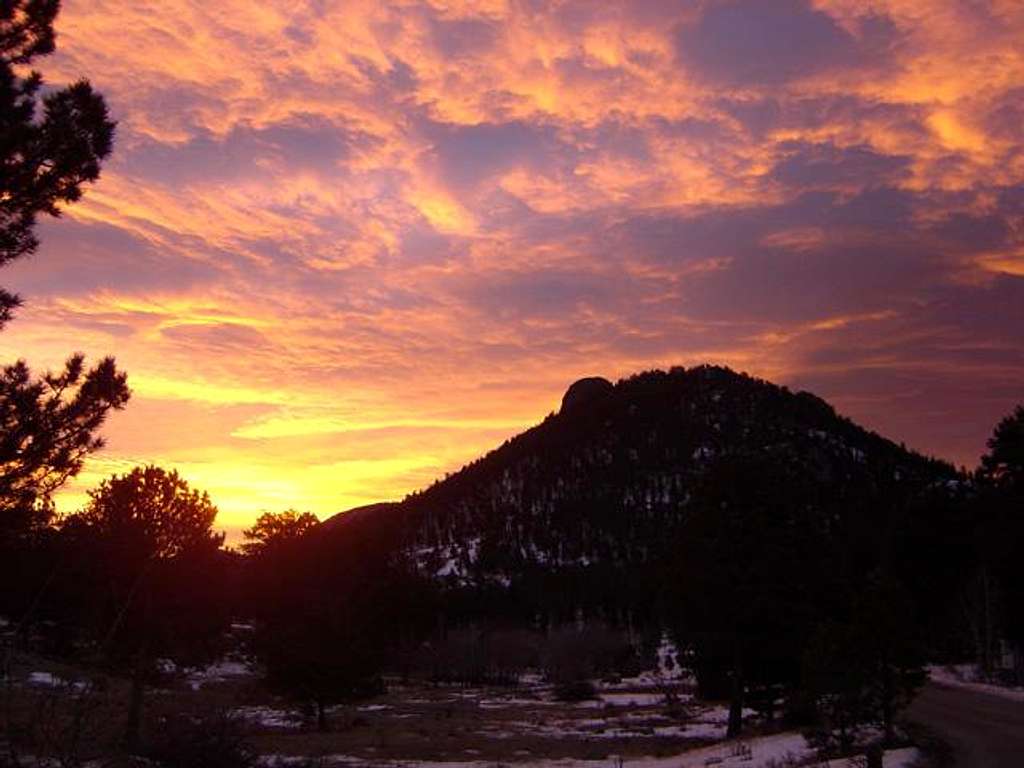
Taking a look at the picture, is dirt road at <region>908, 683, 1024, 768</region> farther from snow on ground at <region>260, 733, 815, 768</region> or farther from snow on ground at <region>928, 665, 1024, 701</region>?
snow on ground at <region>260, 733, 815, 768</region>

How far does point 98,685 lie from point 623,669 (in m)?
98.2

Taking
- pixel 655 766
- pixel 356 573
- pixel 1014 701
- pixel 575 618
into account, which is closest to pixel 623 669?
pixel 575 618

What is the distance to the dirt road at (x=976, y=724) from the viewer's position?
20.5m

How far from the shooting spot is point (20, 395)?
9.89 m

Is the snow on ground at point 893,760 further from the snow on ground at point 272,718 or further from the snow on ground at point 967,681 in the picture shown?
the snow on ground at point 272,718

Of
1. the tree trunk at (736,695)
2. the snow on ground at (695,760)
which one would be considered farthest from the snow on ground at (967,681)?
the snow on ground at (695,760)

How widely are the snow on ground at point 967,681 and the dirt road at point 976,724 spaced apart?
1.09m

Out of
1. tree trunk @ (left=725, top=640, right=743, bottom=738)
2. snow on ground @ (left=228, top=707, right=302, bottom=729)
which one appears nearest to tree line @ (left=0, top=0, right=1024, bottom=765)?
tree trunk @ (left=725, top=640, right=743, bottom=738)

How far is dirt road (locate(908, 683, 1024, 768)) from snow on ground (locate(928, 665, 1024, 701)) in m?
1.09

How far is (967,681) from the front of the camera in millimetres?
50812

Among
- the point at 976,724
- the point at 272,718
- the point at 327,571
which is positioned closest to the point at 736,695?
the point at 976,724

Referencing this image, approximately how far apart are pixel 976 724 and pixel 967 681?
2703cm

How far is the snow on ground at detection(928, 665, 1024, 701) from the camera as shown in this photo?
4038 cm

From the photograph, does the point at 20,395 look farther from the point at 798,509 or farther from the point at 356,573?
the point at 356,573
